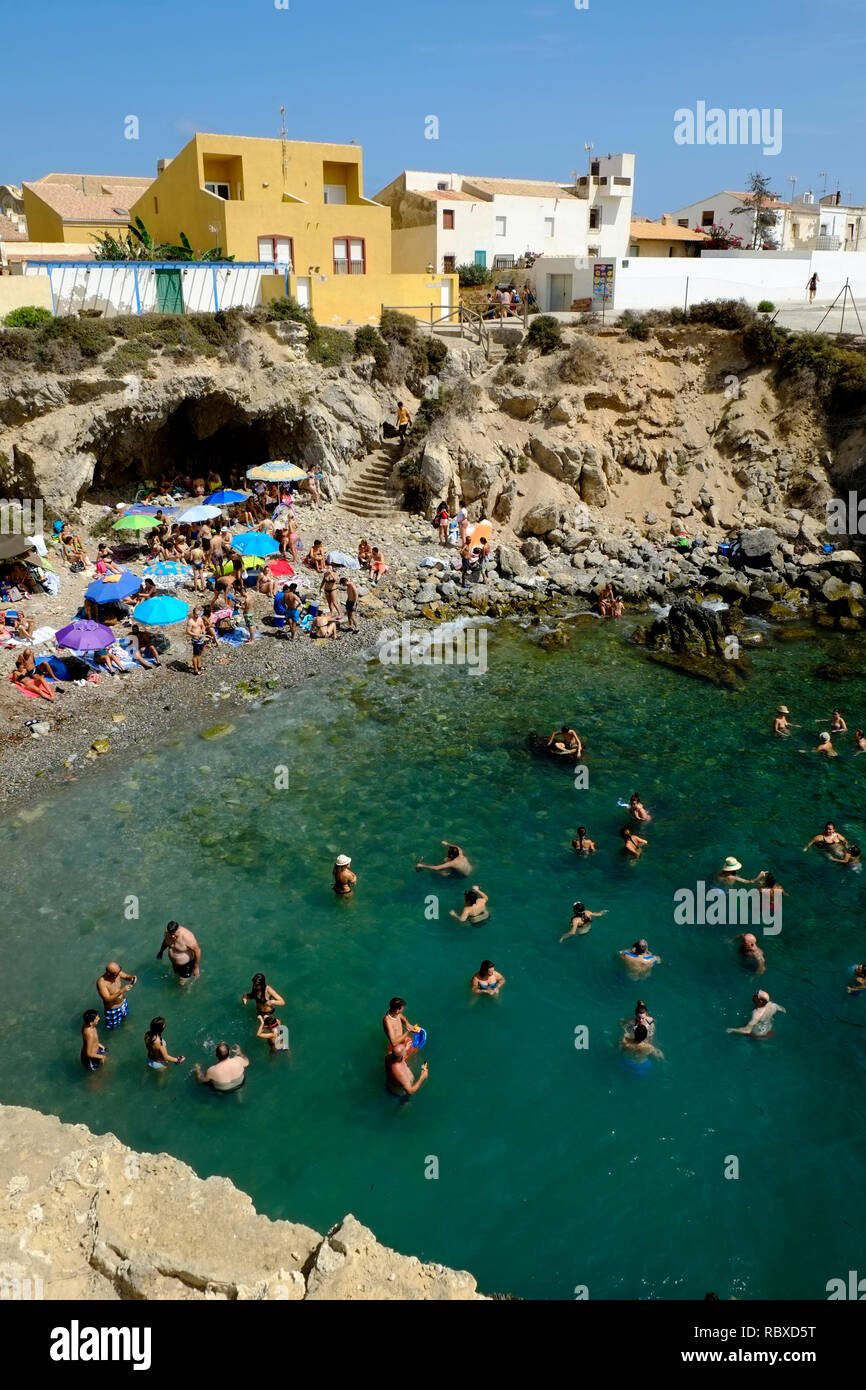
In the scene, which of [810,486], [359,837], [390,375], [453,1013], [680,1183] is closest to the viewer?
[680,1183]

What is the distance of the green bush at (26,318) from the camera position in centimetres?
2920

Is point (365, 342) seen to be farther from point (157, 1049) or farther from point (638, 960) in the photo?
point (157, 1049)

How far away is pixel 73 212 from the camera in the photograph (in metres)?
42.5

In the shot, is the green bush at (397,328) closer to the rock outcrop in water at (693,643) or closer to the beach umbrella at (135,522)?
the beach umbrella at (135,522)

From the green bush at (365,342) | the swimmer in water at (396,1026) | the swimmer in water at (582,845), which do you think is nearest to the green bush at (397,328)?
the green bush at (365,342)

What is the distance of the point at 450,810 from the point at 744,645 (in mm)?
12349

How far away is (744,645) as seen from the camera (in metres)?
26.2

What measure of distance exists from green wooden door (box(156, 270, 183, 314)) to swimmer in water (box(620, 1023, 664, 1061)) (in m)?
30.0

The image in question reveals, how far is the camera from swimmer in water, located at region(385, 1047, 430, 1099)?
464 inches

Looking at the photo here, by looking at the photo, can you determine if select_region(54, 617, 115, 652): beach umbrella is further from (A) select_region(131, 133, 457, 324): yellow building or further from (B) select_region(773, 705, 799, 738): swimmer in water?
(A) select_region(131, 133, 457, 324): yellow building

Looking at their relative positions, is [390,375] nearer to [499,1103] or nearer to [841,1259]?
[499,1103]

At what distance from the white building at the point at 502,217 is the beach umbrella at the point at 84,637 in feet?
110

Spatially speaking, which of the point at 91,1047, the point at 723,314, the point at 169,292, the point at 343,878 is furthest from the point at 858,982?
the point at 169,292

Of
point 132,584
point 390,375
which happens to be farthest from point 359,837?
point 390,375
